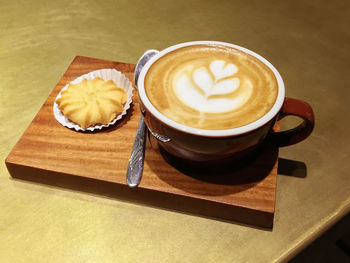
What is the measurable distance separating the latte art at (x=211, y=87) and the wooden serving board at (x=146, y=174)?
0.11 metres

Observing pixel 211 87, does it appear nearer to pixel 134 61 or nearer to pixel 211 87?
pixel 211 87

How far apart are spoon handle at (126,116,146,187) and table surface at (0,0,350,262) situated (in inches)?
2.2

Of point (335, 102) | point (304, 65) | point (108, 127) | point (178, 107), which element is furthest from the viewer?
point (304, 65)

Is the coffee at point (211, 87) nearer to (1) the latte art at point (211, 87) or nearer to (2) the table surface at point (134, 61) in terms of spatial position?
(1) the latte art at point (211, 87)

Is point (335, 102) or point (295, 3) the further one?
point (295, 3)

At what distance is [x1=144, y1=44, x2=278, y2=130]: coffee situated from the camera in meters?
0.54

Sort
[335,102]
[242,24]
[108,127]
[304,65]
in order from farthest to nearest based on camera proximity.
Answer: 1. [242,24]
2. [304,65]
3. [335,102]
4. [108,127]

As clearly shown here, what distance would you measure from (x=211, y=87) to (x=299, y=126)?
154mm

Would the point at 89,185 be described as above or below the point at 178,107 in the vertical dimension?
below

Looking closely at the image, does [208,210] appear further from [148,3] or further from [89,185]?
[148,3]

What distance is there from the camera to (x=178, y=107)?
21.7 inches

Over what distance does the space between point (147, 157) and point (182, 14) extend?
619mm

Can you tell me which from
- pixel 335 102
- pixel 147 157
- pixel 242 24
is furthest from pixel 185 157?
pixel 242 24

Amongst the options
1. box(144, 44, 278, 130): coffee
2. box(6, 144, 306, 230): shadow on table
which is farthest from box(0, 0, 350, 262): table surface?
box(144, 44, 278, 130): coffee
